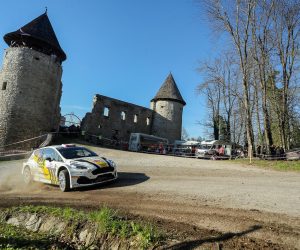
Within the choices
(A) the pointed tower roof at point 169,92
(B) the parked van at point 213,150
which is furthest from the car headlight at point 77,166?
(A) the pointed tower roof at point 169,92

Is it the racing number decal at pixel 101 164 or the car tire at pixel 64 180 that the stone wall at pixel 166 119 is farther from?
the car tire at pixel 64 180

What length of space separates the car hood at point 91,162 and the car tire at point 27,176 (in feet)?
10.8

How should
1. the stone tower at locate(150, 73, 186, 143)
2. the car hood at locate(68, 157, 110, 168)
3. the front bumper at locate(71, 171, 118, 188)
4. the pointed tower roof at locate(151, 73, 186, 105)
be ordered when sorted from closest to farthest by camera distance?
the front bumper at locate(71, 171, 118, 188) → the car hood at locate(68, 157, 110, 168) → the stone tower at locate(150, 73, 186, 143) → the pointed tower roof at locate(151, 73, 186, 105)

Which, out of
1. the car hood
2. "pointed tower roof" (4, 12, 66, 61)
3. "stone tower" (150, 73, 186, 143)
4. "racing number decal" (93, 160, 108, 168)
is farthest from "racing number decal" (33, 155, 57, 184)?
"stone tower" (150, 73, 186, 143)

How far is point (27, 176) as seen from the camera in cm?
1452

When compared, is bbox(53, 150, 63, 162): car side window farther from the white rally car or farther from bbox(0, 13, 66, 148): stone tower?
bbox(0, 13, 66, 148): stone tower

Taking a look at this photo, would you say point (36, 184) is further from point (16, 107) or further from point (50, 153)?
point (16, 107)

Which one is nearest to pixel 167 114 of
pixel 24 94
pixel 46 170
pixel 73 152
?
pixel 24 94

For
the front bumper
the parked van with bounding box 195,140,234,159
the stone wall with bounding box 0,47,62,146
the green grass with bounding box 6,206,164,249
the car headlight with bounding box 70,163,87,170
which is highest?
the stone wall with bounding box 0,47,62,146

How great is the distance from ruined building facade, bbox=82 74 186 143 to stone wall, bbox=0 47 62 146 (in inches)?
326

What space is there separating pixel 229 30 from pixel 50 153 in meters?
17.8

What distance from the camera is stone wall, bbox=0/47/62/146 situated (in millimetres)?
28969

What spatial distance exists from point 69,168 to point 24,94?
2028cm

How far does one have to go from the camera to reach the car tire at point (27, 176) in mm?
14330
